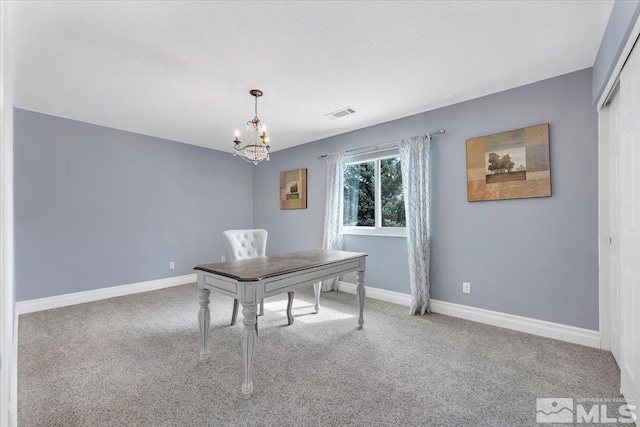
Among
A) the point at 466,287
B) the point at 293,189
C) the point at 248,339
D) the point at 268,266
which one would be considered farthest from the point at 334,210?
the point at 248,339

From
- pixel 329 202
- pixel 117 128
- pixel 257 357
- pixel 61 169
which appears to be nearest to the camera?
pixel 257 357

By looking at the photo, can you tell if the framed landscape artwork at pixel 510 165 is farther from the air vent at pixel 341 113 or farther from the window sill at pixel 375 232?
the air vent at pixel 341 113

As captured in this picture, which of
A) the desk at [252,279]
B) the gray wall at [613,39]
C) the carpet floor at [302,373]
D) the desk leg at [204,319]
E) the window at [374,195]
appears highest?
the gray wall at [613,39]

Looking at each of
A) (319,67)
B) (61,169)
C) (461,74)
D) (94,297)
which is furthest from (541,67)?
(94,297)

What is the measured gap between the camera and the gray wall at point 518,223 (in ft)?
8.22

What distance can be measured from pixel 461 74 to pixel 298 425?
2916 millimetres

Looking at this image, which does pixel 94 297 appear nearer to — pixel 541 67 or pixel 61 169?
pixel 61 169

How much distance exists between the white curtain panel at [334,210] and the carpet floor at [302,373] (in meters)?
1.22

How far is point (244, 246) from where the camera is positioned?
125 inches

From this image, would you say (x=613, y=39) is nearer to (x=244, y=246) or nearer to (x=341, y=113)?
(x=341, y=113)

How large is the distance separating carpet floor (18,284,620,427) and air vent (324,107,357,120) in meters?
2.34

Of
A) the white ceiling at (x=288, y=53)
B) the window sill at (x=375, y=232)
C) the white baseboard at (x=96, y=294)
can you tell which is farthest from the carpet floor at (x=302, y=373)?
the white ceiling at (x=288, y=53)

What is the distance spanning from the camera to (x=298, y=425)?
161 centimetres

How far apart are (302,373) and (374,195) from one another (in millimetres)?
2538
